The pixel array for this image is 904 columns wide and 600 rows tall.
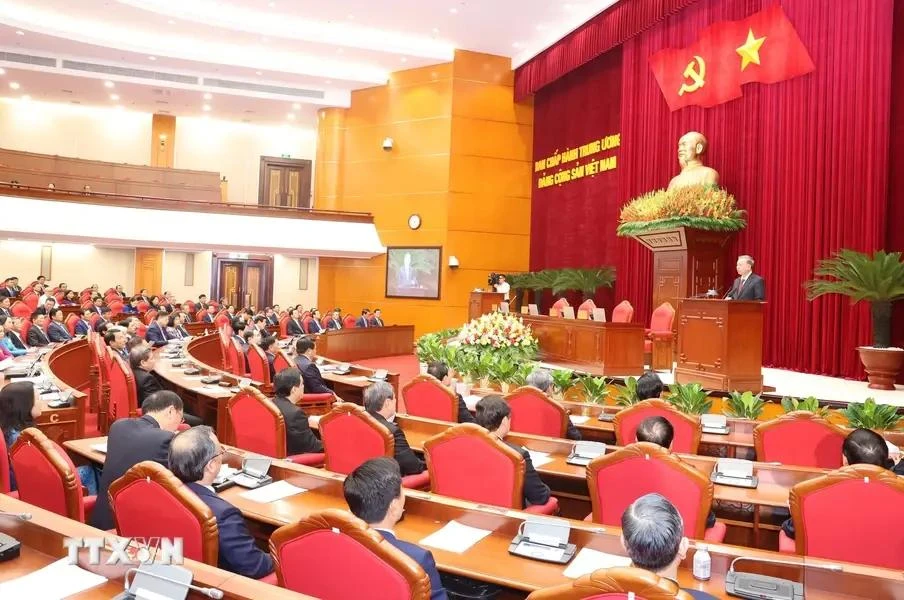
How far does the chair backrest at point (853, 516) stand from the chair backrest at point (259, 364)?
578 cm

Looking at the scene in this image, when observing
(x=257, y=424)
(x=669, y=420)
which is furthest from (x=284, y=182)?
(x=669, y=420)

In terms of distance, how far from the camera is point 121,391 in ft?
17.9

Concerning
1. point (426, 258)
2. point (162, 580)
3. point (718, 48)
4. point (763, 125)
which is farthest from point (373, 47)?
point (162, 580)

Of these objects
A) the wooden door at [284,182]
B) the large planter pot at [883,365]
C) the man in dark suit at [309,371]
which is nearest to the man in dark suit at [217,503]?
the man in dark suit at [309,371]

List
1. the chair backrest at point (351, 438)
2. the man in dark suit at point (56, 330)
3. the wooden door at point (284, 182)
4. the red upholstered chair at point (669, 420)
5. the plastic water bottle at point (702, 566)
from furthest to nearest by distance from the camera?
the wooden door at point (284, 182)
the man in dark suit at point (56, 330)
the red upholstered chair at point (669, 420)
the chair backrest at point (351, 438)
the plastic water bottle at point (702, 566)

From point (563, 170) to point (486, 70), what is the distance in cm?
291

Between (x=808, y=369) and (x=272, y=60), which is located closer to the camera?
(x=808, y=369)

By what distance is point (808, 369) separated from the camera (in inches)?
334

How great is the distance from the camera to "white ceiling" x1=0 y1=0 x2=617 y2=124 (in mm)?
13695

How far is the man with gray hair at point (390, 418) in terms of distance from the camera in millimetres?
3723

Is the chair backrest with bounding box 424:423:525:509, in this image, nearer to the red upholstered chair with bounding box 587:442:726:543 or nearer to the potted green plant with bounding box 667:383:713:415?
the red upholstered chair with bounding box 587:442:726:543

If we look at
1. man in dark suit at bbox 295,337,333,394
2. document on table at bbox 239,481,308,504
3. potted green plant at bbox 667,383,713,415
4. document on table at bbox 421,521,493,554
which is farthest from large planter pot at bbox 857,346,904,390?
document on table at bbox 239,481,308,504

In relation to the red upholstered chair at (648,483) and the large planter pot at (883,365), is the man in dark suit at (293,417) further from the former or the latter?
the large planter pot at (883,365)

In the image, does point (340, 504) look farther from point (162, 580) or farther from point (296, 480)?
point (162, 580)
